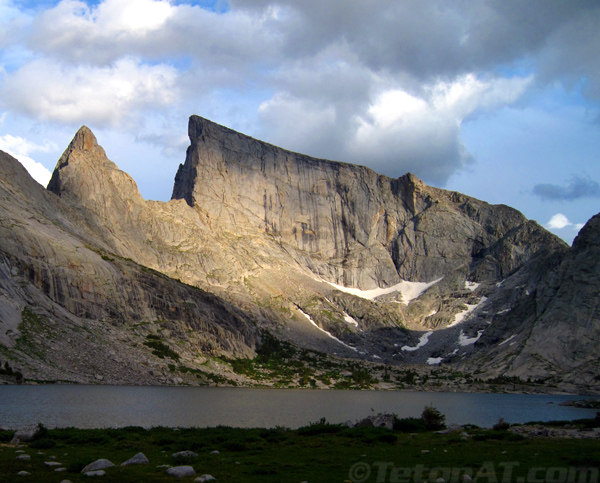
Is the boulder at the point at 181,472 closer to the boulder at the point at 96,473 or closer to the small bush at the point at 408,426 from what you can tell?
the boulder at the point at 96,473

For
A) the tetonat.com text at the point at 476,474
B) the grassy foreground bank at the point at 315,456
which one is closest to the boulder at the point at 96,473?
the grassy foreground bank at the point at 315,456

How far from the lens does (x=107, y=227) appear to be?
163 meters

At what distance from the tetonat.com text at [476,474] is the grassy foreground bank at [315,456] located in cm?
3

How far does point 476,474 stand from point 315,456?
310 inches

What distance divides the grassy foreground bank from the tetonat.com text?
35 mm

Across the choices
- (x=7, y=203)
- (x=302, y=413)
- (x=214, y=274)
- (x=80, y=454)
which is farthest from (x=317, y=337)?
(x=80, y=454)

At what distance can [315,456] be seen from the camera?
74.3ft

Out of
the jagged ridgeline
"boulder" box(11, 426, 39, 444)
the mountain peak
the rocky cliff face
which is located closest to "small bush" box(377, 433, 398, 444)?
"boulder" box(11, 426, 39, 444)

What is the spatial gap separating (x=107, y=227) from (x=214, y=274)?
141 ft

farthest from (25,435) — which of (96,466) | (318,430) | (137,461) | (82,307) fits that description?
(82,307)

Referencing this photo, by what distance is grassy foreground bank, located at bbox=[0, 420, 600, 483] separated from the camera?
1717cm

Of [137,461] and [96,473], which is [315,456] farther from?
[96,473]

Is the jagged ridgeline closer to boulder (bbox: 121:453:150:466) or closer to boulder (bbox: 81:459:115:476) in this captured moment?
boulder (bbox: 121:453:150:466)

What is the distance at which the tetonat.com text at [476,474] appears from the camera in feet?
51.0
